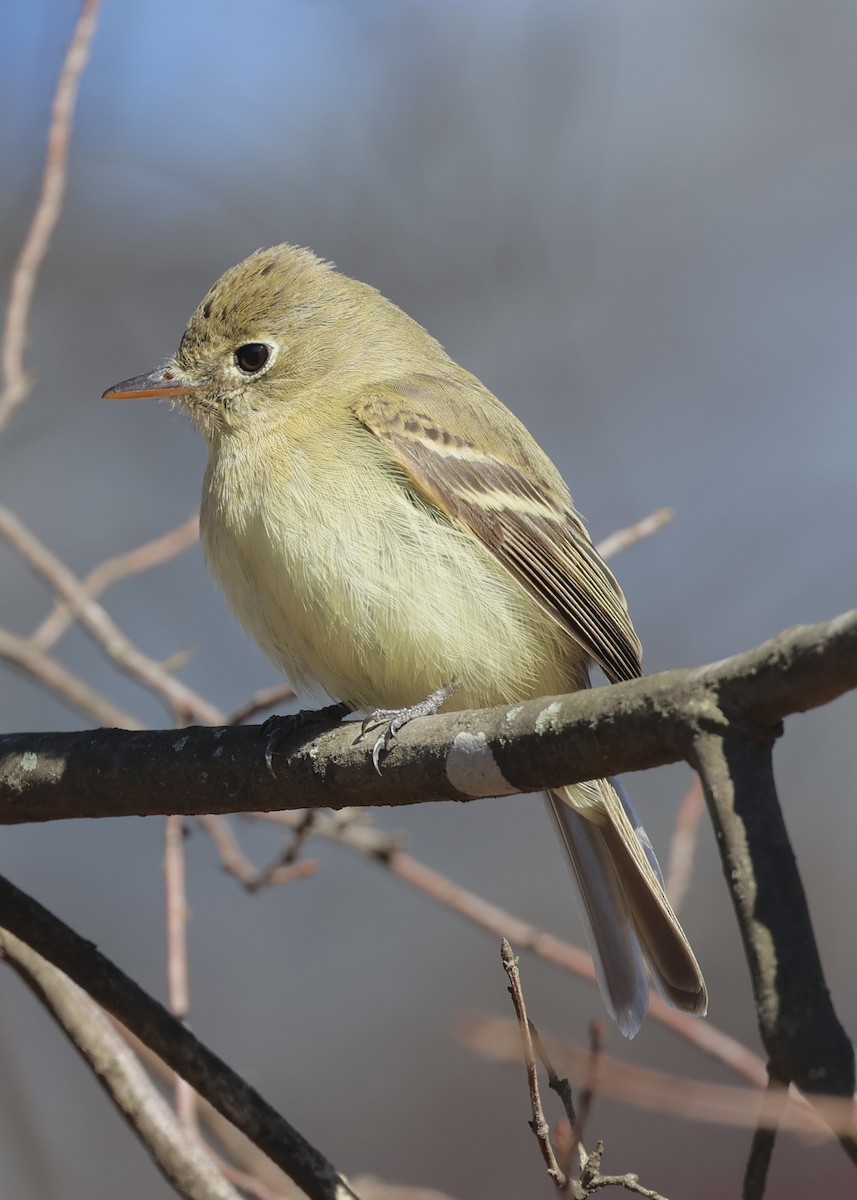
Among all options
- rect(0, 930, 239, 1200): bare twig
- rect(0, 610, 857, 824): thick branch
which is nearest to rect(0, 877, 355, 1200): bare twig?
rect(0, 930, 239, 1200): bare twig

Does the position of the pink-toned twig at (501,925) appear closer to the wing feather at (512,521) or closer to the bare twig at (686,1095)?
the wing feather at (512,521)

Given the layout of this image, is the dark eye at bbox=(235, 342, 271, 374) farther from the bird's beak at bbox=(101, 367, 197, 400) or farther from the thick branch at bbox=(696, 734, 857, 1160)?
the thick branch at bbox=(696, 734, 857, 1160)

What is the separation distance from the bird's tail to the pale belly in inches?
17.7

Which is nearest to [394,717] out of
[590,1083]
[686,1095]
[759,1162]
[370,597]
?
[370,597]

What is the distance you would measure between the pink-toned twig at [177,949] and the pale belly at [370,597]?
564 millimetres

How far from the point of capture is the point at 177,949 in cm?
362

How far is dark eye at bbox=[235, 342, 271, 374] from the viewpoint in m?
4.51

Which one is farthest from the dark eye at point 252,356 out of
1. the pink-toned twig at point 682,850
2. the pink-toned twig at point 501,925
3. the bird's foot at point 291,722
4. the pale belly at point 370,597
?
the pink-toned twig at point 682,850

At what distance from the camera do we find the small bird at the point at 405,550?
3.67 m

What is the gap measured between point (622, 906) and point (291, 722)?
1122mm

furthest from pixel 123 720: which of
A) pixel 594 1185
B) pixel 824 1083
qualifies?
pixel 824 1083

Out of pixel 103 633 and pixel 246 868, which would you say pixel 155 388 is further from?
pixel 246 868

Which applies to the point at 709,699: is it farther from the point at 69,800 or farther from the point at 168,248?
the point at 168,248

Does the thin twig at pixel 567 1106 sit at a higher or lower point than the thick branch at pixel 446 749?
lower
